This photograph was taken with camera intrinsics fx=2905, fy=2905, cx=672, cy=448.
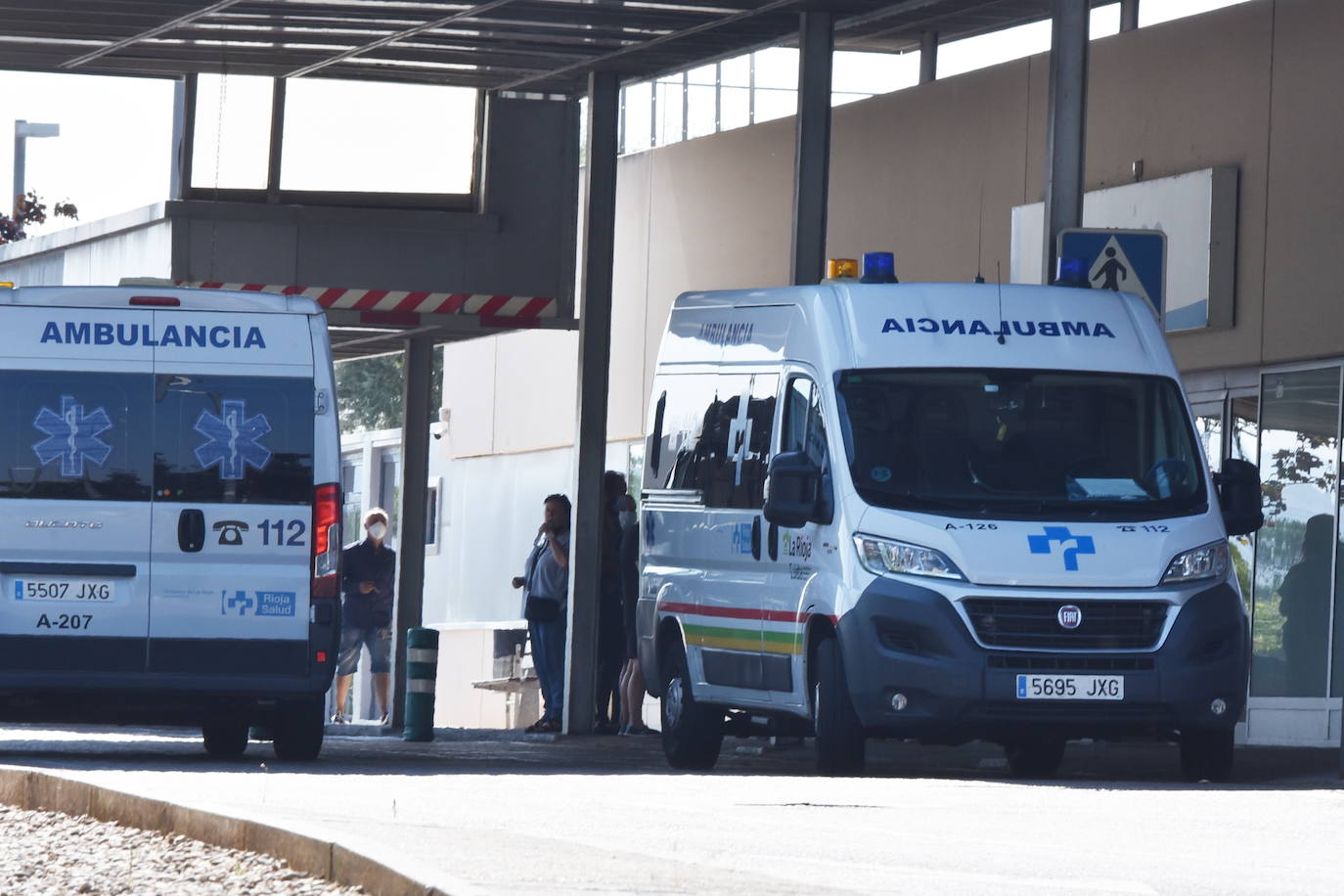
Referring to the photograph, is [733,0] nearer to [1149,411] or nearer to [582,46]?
[582,46]

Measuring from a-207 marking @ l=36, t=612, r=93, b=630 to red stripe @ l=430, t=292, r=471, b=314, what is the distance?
27.4 ft

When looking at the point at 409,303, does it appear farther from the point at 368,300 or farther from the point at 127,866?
the point at 127,866

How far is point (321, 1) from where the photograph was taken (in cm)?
1962

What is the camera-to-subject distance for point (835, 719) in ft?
46.1

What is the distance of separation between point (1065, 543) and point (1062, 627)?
1.29 ft

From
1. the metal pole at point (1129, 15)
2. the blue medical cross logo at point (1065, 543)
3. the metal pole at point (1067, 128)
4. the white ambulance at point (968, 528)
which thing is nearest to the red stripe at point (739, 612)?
the white ambulance at point (968, 528)

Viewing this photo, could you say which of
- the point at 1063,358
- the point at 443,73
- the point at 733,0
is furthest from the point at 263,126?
the point at 1063,358

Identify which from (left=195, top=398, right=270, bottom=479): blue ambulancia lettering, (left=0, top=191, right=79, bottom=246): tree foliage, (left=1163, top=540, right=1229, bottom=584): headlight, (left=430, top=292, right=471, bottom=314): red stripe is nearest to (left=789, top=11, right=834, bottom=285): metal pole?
(left=430, top=292, right=471, bottom=314): red stripe

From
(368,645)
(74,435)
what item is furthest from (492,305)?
(74,435)

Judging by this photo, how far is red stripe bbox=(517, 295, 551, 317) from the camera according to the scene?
76.2ft

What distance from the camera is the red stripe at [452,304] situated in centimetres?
2291

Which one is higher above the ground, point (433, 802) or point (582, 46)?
point (582, 46)

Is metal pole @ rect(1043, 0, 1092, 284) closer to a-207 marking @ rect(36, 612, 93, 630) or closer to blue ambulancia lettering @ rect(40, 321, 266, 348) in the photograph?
blue ambulancia lettering @ rect(40, 321, 266, 348)

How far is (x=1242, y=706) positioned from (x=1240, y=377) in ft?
18.9
